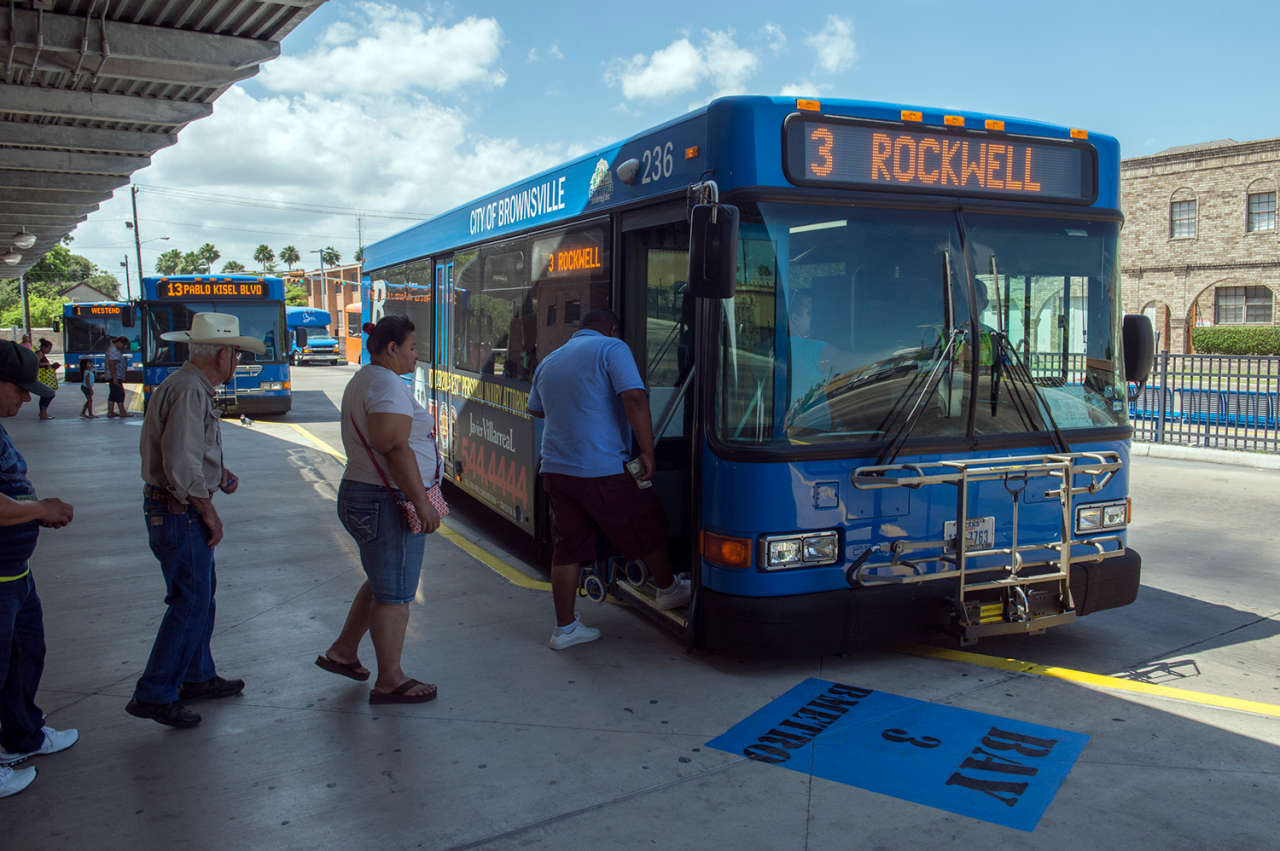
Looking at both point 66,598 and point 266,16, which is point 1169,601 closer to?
point 66,598

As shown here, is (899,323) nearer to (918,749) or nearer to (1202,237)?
(918,749)

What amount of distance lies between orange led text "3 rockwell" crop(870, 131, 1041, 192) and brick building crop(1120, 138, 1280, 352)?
3395cm

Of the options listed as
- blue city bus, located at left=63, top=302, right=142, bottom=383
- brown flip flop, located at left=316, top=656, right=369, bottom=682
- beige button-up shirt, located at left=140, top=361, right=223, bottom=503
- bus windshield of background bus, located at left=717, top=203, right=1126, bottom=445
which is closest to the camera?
beige button-up shirt, located at left=140, top=361, right=223, bottom=503

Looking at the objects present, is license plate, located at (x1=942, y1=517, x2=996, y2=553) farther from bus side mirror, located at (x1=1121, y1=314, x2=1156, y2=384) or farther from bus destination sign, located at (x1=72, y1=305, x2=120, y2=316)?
bus destination sign, located at (x1=72, y1=305, x2=120, y2=316)

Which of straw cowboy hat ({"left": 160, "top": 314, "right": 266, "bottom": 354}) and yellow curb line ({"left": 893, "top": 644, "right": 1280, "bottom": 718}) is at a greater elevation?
straw cowboy hat ({"left": 160, "top": 314, "right": 266, "bottom": 354})

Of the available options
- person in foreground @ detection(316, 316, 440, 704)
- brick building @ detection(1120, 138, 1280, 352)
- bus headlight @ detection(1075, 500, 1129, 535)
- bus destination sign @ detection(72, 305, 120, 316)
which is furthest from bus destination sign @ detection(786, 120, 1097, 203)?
bus destination sign @ detection(72, 305, 120, 316)

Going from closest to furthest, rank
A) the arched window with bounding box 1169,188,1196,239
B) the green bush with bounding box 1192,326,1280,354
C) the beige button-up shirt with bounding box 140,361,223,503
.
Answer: the beige button-up shirt with bounding box 140,361,223,503, the green bush with bounding box 1192,326,1280,354, the arched window with bounding box 1169,188,1196,239

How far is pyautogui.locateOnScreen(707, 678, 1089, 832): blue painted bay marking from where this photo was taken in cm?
356

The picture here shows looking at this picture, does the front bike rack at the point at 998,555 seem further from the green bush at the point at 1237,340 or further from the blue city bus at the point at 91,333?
the blue city bus at the point at 91,333

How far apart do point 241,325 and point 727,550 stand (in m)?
16.9

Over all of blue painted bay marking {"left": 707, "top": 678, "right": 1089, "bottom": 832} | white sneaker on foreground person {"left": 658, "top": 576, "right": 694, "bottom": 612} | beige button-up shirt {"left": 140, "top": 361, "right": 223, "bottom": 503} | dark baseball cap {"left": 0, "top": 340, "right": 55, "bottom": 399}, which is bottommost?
blue painted bay marking {"left": 707, "top": 678, "right": 1089, "bottom": 832}

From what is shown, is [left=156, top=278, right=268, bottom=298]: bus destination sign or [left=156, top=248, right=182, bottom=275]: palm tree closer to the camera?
[left=156, top=278, right=268, bottom=298]: bus destination sign

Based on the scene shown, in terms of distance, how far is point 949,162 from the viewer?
4.65m

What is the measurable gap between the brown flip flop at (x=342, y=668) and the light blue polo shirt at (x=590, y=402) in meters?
1.42
